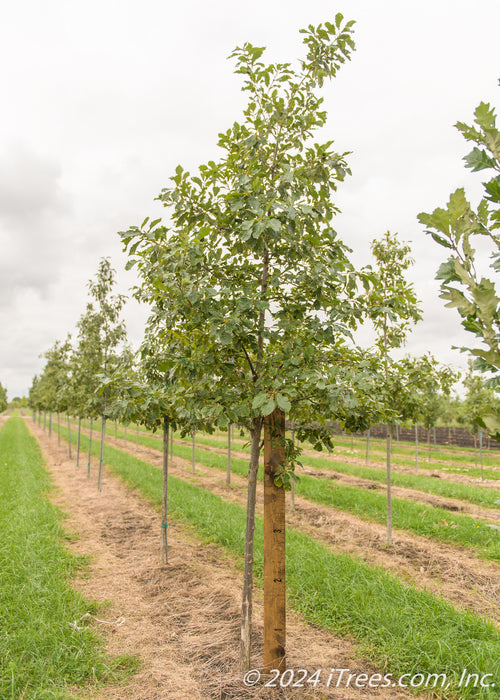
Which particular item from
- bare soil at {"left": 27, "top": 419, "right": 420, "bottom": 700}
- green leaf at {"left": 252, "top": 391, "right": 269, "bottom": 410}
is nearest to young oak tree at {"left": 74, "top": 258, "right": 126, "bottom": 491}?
bare soil at {"left": 27, "top": 419, "right": 420, "bottom": 700}

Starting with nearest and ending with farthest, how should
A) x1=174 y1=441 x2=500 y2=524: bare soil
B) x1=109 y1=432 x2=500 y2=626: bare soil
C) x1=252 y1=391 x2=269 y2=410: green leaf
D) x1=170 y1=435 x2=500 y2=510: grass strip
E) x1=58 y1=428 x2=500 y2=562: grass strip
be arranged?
x1=252 y1=391 x2=269 y2=410: green leaf
x1=109 y1=432 x2=500 y2=626: bare soil
x1=58 y1=428 x2=500 y2=562: grass strip
x1=174 y1=441 x2=500 y2=524: bare soil
x1=170 y1=435 x2=500 y2=510: grass strip

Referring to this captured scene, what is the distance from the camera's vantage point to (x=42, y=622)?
4012mm

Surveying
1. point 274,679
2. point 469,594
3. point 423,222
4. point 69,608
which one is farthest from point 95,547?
point 423,222

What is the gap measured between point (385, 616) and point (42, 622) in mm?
3375

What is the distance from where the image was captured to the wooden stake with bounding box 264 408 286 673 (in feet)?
10.8

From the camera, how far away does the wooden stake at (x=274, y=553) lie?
328 centimetres

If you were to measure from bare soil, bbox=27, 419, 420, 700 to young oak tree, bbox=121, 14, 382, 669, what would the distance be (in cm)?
47

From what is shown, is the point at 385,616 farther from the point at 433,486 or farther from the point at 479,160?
Result: the point at 433,486

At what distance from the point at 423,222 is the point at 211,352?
74.9 inches

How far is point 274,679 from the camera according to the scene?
3.27 metres

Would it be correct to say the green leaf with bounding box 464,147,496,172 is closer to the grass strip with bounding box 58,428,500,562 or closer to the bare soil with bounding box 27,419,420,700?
the bare soil with bounding box 27,419,420,700

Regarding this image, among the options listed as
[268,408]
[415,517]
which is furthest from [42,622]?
[415,517]

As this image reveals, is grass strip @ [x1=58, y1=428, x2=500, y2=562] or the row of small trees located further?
grass strip @ [x1=58, y1=428, x2=500, y2=562]

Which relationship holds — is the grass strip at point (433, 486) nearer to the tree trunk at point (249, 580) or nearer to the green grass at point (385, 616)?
the green grass at point (385, 616)
